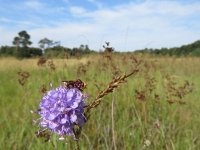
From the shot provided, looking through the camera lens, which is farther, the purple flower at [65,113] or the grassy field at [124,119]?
the grassy field at [124,119]

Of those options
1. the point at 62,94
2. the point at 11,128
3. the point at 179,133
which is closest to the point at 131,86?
the point at 179,133

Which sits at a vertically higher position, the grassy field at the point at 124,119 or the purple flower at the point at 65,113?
the purple flower at the point at 65,113

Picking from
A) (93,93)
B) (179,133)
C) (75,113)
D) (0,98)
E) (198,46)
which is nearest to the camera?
(75,113)

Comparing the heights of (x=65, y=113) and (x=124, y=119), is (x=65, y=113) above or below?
above

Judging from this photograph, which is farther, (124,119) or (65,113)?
(124,119)

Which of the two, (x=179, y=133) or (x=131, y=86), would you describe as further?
(x=131, y=86)

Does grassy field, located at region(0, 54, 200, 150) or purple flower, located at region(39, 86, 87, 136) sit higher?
purple flower, located at region(39, 86, 87, 136)

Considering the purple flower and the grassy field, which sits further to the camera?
the grassy field

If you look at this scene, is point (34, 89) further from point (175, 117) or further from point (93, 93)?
point (175, 117)
